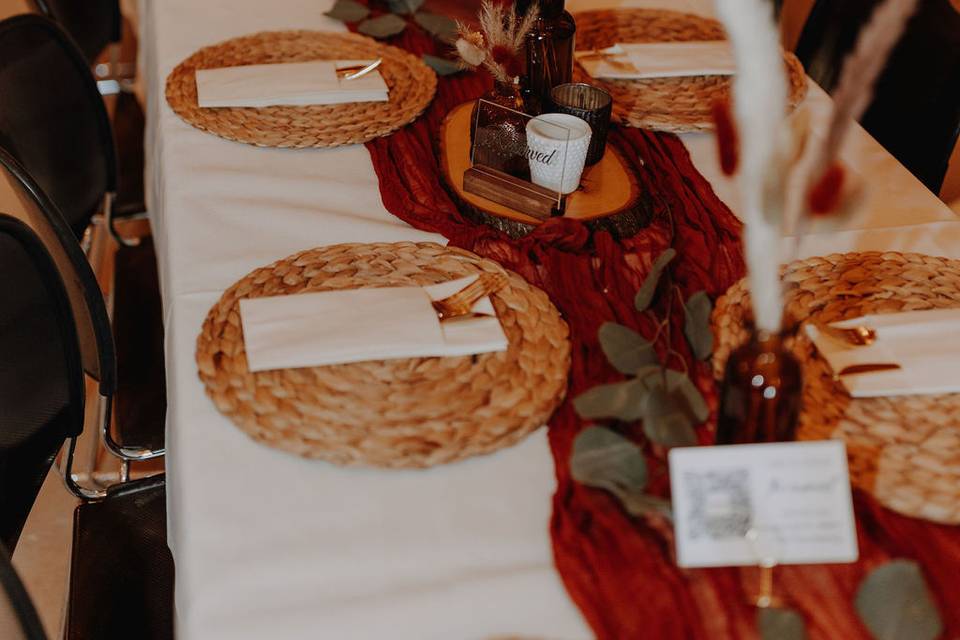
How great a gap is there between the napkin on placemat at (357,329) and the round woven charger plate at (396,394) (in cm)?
1

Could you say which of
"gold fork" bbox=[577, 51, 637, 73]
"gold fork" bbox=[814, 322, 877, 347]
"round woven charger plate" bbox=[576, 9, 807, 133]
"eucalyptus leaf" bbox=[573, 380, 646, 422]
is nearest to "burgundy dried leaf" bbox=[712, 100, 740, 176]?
"eucalyptus leaf" bbox=[573, 380, 646, 422]

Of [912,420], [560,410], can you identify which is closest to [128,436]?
[560,410]

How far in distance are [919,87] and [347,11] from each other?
0.97 meters

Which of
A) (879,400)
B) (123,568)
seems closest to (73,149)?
(123,568)

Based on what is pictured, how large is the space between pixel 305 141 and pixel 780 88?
32.9 inches

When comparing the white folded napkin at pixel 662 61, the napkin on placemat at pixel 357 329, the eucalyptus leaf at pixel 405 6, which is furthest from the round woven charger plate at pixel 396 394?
the eucalyptus leaf at pixel 405 6

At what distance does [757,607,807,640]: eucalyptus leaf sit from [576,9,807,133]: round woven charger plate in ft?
2.60

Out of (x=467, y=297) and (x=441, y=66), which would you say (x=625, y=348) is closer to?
(x=467, y=297)

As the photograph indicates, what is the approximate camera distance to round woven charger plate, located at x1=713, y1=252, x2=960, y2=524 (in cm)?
79

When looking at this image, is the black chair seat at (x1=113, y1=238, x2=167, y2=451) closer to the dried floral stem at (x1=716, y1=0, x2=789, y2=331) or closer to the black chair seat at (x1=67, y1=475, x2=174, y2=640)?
the black chair seat at (x1=67, y1=475, x2=174, y2=640)

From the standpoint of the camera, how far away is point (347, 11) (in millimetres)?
1614

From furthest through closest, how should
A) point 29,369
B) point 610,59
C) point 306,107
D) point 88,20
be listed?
1. point 88,20
2. point 610,59
3. point 306,107
4. point 29,369

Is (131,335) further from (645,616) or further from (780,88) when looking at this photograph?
(780,88)

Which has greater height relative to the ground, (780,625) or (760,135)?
(760,135)
